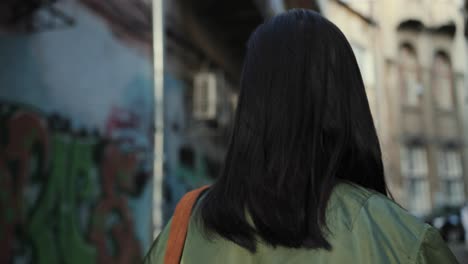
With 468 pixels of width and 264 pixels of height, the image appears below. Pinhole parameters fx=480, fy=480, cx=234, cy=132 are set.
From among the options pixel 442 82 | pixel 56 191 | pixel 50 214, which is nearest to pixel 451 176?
pixel 442 82

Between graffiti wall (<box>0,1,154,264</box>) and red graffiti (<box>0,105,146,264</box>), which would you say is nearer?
red graffiti (<box>0,105,146,264</box>)

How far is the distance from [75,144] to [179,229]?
17.2ft

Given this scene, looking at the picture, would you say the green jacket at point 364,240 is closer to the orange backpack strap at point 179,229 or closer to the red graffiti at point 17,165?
the orange backpack strap at point 179,229

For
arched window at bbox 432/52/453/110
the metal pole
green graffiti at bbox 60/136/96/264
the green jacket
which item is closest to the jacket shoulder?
the green jacket

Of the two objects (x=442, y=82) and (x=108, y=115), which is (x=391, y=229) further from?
(x=442, y=82)

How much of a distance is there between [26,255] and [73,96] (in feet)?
6.86

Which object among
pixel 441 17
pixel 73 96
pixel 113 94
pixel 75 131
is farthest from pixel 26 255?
pixel 441 17

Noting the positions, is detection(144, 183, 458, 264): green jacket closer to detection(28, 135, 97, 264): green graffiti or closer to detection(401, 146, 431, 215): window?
detection(28, 135, 97, 264): green graffiti

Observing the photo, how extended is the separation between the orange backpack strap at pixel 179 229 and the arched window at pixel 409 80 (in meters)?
21.4

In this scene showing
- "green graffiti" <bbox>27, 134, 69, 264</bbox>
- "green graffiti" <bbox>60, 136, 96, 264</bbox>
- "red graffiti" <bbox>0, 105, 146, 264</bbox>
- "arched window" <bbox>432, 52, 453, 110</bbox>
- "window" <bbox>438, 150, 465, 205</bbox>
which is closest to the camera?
"red graffiti" <bbox>0, 105, 146, 264</bbox>

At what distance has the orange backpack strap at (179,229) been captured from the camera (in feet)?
3.77

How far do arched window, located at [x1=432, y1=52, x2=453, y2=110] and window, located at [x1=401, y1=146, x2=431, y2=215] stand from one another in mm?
3059

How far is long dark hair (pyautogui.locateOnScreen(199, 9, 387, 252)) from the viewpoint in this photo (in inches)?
42.9

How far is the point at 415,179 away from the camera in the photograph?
2036 centimetres
